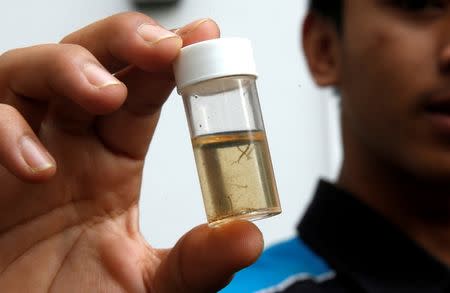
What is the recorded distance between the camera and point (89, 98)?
1.63 ft

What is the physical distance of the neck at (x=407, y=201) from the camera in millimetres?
1070

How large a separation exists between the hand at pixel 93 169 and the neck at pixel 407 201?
2.08 feet

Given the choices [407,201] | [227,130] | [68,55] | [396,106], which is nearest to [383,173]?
[407,201]

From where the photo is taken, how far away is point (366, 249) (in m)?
1.01

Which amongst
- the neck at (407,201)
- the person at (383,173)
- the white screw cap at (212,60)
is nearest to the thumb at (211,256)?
the white screw cap at (212,60)

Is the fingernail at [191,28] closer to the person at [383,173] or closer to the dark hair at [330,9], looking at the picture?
the person at [383,173]

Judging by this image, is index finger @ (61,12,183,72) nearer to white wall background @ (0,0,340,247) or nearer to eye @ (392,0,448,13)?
white wall background @ (0,0,340,247)

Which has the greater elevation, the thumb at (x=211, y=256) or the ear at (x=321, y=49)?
the ear at (x=321, y=49)

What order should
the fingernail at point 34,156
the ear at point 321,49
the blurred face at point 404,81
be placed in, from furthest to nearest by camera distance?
the ear at point 321,49
the blurred face at point 404,81
the fingernail at point 34,156

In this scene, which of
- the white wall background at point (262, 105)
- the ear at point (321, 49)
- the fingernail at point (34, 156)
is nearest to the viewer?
the fingernail at point (34, 156)

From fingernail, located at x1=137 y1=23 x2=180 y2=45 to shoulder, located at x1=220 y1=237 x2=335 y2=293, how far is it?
0.53 metres

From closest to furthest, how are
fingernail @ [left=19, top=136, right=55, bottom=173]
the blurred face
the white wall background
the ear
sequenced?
fingernail @ [left=19, top=136, right=55, bottom=173] < the blurred face < the white wall background < the ear

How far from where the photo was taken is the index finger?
0.51 meters

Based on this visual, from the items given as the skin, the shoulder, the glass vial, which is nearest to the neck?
the skin
